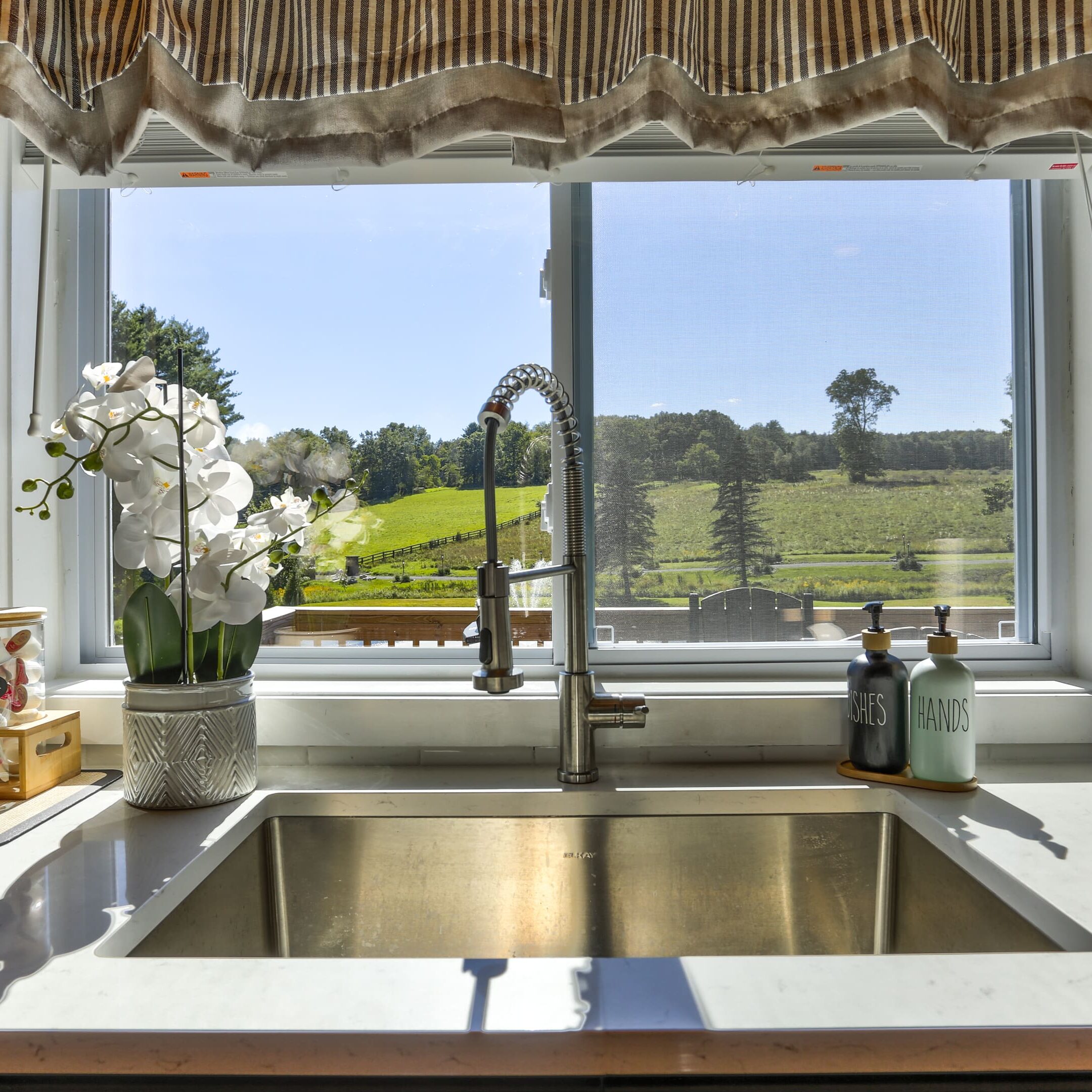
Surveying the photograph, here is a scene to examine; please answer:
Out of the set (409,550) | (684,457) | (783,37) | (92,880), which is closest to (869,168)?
(783,37)

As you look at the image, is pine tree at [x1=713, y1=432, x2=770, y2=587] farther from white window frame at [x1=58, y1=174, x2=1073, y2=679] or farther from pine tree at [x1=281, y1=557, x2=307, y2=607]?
pine tree at [x1=281, y1=557, x2=307, y2=607]

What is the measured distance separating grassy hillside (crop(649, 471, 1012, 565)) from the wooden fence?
0.32 meters

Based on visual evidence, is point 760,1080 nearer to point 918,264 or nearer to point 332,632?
point 332,632

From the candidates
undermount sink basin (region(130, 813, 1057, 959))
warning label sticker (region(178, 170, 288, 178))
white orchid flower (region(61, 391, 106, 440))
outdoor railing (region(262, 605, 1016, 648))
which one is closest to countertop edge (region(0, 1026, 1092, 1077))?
undermount sink basin (region(130, 813, 1057, 959))

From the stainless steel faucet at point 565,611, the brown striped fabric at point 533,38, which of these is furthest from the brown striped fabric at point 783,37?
the stainless steel faucet at point 565,611

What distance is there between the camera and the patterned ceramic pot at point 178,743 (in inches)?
41.0

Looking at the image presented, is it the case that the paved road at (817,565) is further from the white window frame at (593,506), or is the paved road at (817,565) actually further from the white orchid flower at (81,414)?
the white orchid flower at (81,414)

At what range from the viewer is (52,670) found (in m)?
1.44

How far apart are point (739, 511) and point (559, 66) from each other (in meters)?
0.74

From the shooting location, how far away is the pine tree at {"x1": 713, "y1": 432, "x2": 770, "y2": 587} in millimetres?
1438

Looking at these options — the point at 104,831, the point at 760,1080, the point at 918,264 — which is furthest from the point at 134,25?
the point at 760,1080

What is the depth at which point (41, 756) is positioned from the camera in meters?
1.12

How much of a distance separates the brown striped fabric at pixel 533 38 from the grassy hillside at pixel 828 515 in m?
0.62

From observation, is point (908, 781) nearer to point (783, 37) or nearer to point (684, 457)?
point (684, 457)
